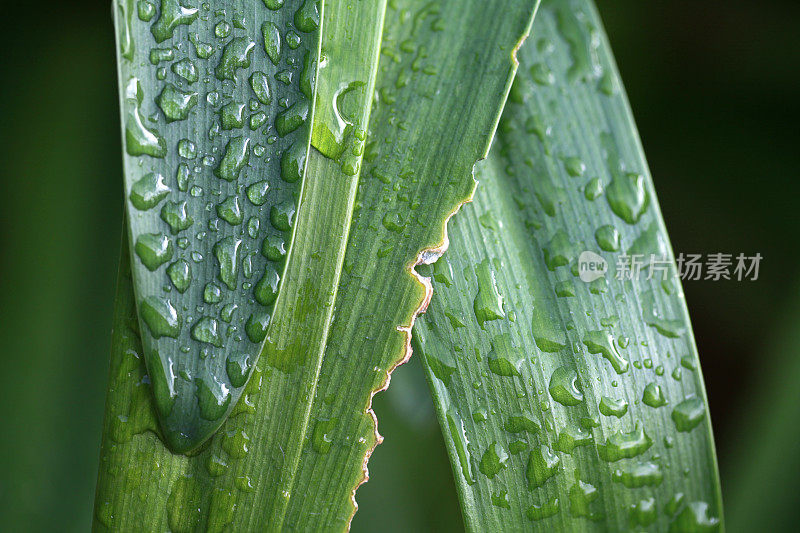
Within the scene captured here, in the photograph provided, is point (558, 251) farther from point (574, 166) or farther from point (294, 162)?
point (294, 162)

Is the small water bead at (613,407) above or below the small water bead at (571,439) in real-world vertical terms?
above

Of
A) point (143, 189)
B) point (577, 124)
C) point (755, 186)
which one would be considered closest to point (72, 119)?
point (143, 189)

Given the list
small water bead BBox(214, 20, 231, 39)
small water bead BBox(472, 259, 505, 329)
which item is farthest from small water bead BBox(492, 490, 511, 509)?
small water bead BBox(214, 20, 231, 39)

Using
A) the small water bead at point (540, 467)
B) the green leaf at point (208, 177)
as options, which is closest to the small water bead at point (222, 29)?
the green leaf at point (208, 177)

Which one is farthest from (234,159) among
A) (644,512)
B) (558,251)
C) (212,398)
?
(644,512)

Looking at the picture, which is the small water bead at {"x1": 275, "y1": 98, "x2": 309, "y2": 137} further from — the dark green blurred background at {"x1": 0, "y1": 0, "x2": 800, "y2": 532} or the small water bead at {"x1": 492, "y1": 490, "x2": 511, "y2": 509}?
the dark green blurred background at {"x1": 0, "y1": 0, "x2": 800, "y2": 532}

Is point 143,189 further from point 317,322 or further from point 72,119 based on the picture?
point 72,119

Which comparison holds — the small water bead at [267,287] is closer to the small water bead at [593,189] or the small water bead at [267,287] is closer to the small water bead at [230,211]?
the small water bead at [230,211]
